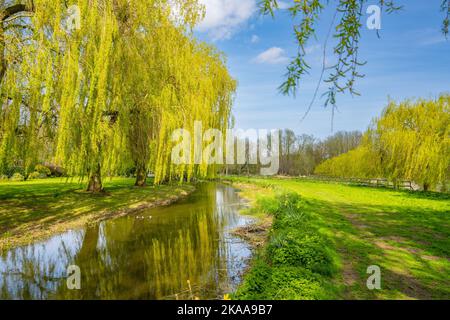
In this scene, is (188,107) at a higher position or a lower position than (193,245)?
higher

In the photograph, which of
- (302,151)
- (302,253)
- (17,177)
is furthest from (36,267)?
(302,151)

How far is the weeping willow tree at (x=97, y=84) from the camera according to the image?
8.56 meters

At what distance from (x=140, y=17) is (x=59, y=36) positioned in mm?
4253

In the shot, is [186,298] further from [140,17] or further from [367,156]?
[367,156]

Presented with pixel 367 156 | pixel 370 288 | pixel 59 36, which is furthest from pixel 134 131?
pixel 367 156

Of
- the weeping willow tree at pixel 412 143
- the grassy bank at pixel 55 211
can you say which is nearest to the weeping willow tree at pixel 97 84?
the grassy bank at pixel 55 211

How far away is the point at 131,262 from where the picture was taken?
7.07 meters

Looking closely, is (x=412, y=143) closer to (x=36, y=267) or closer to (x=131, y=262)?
(x=131, y=262)

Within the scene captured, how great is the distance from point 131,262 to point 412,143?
21512 millimetres

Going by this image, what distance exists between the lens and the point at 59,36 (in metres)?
8.69

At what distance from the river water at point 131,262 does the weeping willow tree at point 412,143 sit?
53.9ft

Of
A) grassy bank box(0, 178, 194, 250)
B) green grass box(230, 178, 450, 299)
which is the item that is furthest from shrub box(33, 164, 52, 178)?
green grass box(230, 178, 450, 299)

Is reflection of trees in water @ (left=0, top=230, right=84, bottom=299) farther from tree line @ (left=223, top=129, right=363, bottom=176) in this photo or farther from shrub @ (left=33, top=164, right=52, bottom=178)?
tree line @ (left=223, top=129, right=363, bottom=176)

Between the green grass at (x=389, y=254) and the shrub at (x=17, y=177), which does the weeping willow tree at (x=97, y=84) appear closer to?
the green grass at (x=389, y=254)
